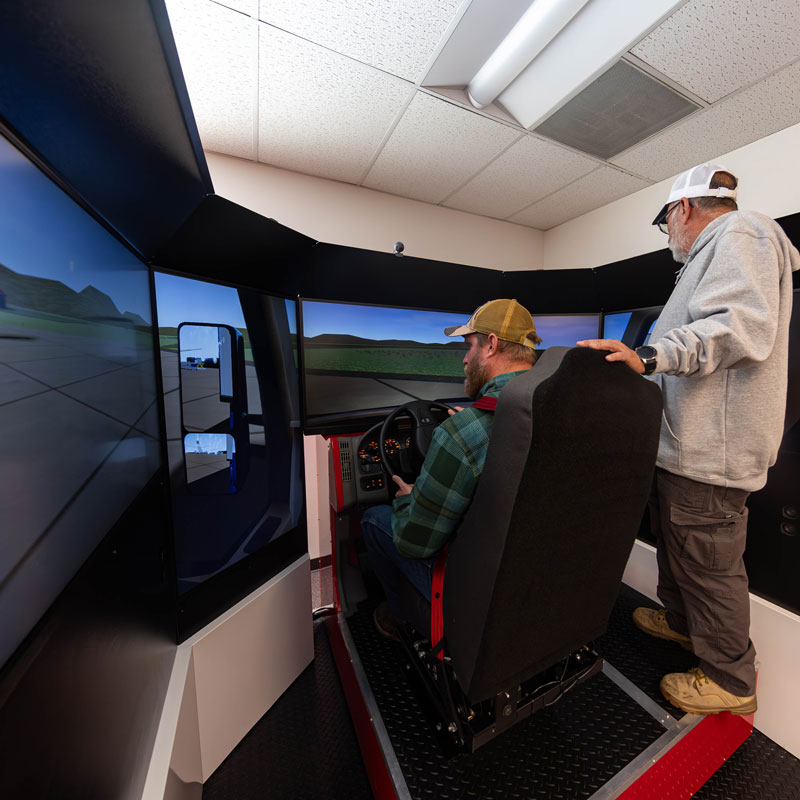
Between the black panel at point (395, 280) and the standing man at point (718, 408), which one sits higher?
the black panel at point (395, 280)

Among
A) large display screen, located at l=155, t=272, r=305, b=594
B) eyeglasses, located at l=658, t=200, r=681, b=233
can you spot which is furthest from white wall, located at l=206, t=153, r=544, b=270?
eyeglasses, located at l=658, t=200, r=681, b=233

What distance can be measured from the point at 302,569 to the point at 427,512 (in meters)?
0.92

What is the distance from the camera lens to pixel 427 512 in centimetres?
96

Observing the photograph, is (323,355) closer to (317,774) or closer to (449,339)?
(449,339)

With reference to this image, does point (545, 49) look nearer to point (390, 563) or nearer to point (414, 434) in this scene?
point (414, 434)

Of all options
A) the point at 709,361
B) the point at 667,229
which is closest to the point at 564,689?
the point at 709,361

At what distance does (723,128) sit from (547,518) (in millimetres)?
2318

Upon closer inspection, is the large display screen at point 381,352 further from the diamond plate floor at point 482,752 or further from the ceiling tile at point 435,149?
the diamond plate floor at point 482,752

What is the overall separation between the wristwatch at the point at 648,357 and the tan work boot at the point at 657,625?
1.35 metres

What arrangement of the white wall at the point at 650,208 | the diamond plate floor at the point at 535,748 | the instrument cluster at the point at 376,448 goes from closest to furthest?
the diamond plate floor at the point at 535,748
the instrument cluster at the point at 376,448
the white wall at the point at 650,208

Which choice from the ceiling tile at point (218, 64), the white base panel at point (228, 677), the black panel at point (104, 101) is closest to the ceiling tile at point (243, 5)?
the ceiling tile at point (218, 64)

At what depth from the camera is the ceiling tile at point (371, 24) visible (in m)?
1.17

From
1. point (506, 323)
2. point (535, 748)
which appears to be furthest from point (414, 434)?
point (535, 748)

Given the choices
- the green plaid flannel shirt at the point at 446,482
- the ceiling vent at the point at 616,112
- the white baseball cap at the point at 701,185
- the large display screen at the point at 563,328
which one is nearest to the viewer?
the green plaid flannel shirt at the point at 446,482
